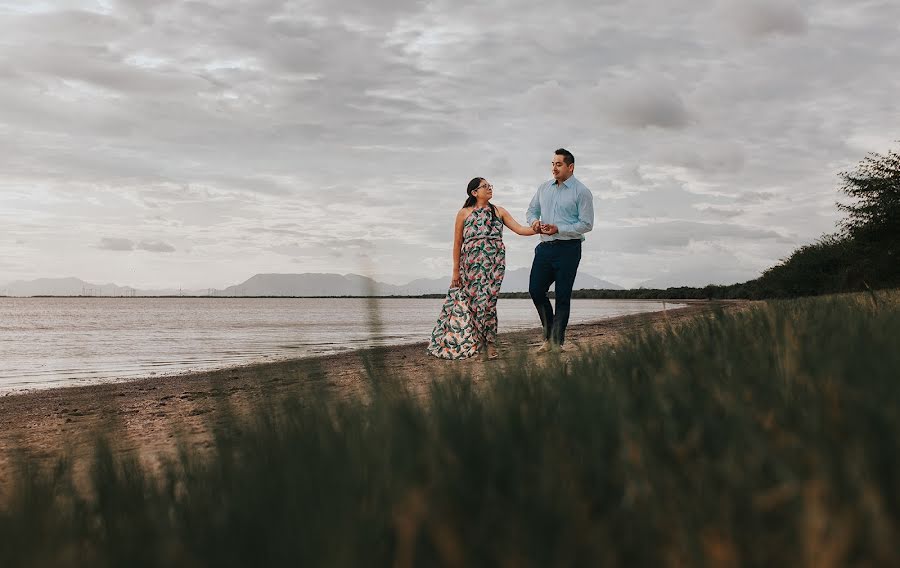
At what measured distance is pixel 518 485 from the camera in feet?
5.13

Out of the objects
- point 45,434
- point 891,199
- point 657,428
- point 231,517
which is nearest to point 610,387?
point 657,428

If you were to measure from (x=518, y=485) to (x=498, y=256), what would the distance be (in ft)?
30.0

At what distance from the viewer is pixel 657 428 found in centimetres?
196

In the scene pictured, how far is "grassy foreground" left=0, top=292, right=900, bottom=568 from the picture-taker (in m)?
1.27

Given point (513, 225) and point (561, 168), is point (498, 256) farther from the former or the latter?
point (561, 168)

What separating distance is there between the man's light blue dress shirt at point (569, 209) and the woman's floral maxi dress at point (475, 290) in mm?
1058

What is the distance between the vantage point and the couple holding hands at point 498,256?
9.59 m

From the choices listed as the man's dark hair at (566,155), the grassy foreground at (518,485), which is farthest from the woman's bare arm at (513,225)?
the grassy foreground at (518,485)

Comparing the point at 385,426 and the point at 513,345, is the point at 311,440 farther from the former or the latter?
the point at 513,345

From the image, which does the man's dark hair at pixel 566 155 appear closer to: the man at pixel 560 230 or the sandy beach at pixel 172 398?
the man at pixel 560 230

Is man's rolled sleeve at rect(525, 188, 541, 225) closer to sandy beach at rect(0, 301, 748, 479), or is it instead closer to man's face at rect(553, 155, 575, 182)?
man's face at rect(553, 155, 575, 182)

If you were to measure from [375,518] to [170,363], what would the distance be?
16.2 metres

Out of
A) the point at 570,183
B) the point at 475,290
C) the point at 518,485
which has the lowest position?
the point at 518,485

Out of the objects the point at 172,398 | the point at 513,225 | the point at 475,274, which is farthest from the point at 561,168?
the point at 172,398
